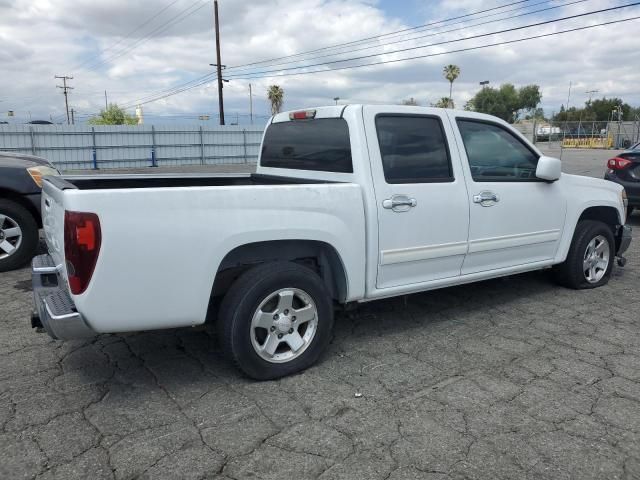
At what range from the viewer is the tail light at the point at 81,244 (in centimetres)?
268

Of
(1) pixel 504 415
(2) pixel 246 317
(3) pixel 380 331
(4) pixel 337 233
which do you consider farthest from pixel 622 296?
(2) pixel 246 317

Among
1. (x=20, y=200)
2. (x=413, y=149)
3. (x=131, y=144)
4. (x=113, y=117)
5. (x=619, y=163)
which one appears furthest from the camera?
(x=113, y=117)

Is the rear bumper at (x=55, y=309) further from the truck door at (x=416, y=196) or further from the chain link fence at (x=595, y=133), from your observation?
the chain link fence at (x=595, y=133)

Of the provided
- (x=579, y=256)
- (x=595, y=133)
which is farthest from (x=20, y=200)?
(x=595, y=133)

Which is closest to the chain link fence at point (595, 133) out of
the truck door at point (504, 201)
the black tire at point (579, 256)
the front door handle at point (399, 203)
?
the black tire at point (579, 256)

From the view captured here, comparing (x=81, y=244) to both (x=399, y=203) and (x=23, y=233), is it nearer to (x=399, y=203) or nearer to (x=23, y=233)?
(x=399, y=203)

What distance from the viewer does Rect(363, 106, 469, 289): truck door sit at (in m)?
3.73

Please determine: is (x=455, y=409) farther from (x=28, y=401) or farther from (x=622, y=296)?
(x=622, y=296)

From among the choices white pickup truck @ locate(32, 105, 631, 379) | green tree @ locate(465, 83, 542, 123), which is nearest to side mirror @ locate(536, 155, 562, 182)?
white pickup truck @ locate(32, 105, 631, 379)

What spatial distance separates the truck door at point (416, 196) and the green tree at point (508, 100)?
7812cm

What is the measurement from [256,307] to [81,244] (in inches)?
40.9

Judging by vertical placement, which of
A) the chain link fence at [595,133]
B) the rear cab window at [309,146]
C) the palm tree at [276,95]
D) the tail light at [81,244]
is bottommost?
the tail light at [81,244]

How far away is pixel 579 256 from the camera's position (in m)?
5.21

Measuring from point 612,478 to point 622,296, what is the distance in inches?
129
